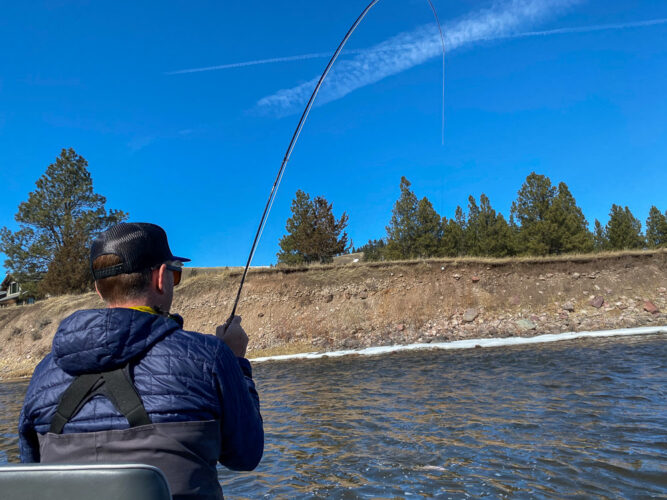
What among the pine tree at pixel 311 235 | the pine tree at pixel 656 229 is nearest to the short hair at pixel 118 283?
the pine tree at pixel 311 235

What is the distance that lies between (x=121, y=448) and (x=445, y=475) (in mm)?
4328

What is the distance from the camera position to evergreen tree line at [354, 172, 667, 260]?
40031 millimetres

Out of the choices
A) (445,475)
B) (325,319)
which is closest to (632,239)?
(325,319)

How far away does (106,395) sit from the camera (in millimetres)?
1689

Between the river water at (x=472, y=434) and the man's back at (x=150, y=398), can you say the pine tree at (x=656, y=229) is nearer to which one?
the river water at (x=472, y=434)

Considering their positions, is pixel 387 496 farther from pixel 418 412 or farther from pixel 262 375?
pixel 262 375

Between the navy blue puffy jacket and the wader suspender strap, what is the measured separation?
3 centimetres

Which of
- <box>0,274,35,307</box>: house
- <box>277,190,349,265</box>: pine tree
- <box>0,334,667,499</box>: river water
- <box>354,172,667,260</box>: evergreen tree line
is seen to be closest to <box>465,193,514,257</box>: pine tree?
<box>354,172,667,260</box>: evergreen tree line

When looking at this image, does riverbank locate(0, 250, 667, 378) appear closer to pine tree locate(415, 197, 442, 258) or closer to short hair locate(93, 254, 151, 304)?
pine tree locate(415, 197, 442, 258)

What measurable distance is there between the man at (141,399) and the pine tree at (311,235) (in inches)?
1386

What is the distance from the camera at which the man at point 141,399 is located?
1.69 metres

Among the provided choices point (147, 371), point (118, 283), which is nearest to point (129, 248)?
point (118, 283)

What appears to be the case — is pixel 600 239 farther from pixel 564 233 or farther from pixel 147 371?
pixel 147 371

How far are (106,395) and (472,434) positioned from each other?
592 cm
